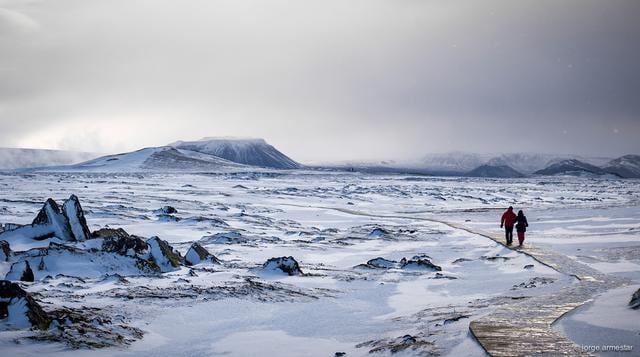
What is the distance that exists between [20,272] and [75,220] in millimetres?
5149

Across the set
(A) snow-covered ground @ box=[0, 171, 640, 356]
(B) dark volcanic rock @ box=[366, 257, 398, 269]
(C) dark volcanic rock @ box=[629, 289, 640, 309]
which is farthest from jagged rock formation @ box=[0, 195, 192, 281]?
(C) dark volcanic rock @ box=[629, 289, 640, 309]

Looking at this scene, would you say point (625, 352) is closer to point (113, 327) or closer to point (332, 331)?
point (332, 331)

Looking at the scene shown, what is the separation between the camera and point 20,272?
45.5 feet

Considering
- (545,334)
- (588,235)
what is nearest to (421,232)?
(588,235)

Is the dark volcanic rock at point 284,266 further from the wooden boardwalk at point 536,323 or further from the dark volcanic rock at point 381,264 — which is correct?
the wooden boardwalk at point 536,323

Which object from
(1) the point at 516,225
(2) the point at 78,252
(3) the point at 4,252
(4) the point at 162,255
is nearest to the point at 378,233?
(1) the point at 516,225

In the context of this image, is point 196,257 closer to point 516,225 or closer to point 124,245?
point 124,245

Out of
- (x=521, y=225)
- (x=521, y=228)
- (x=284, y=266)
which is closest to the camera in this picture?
(x=284, y=266)

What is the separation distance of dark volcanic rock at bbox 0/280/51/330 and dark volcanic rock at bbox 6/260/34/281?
436cm

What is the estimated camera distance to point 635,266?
16.5 meters

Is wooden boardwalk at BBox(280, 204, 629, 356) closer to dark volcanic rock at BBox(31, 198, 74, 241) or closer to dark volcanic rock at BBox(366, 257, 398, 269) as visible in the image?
dark volcanic rock at BBox(366, 257, 398, 269)

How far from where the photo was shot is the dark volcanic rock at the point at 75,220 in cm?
1867

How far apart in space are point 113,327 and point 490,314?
296 inches

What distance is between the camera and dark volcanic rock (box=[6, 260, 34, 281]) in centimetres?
1380
